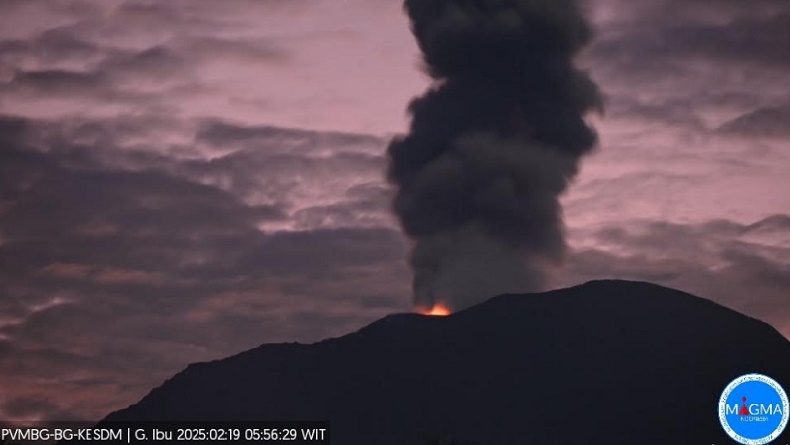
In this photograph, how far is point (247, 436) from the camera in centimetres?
12875

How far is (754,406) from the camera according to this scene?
1786 inches

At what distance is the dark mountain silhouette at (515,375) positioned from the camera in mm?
148875

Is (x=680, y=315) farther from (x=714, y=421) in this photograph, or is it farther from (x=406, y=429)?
(x=406, y=429)

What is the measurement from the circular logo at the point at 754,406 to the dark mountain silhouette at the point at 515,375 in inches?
3703

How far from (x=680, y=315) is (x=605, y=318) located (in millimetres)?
12977

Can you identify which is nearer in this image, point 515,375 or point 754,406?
point 754,406

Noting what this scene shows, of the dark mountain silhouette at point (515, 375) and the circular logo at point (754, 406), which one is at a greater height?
the dark mountain silhouette at point (515, 375)

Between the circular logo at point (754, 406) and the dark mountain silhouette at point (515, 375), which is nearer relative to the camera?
the circular logo at point (754, 406)

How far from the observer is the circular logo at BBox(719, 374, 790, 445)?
4488 centimetres

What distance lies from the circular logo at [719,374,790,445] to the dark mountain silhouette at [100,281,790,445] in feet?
309

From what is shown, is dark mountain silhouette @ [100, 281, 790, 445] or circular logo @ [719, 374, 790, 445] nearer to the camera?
circular logo @ [719, 374, 790, 445]

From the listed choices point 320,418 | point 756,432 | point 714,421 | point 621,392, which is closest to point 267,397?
point 320,418

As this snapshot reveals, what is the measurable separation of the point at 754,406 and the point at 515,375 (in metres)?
121

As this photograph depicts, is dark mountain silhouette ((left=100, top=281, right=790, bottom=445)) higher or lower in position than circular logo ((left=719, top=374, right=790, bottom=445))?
higher
